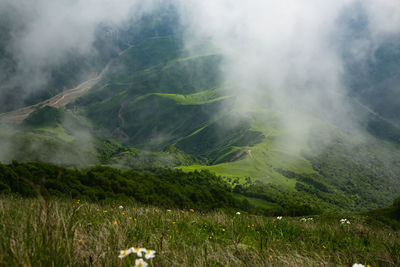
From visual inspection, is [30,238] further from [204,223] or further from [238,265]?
[204,223]

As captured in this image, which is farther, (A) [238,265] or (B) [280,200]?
(B) [280,200]

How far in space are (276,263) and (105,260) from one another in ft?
8.03

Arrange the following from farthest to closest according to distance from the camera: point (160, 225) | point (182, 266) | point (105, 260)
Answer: point (160, 225), point (182, 266), point (105, 260)

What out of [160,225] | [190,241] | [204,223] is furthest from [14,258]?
[204,223]

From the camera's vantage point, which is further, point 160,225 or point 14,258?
point 160,225

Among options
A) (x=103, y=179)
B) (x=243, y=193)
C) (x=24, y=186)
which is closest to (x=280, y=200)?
(x=243, y=193)

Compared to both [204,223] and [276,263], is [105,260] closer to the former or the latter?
[276,263]

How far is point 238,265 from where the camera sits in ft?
12.4

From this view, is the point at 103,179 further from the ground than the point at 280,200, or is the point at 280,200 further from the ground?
the point at 280,200

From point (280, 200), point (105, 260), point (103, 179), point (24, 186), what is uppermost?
point (280, 200)

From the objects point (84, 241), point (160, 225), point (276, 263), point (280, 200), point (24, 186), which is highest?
point (280, 200)

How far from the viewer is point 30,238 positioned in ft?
11.1

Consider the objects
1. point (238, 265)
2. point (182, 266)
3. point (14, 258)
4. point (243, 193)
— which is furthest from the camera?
point (243, 193)

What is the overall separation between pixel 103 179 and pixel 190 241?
31.4 meters
